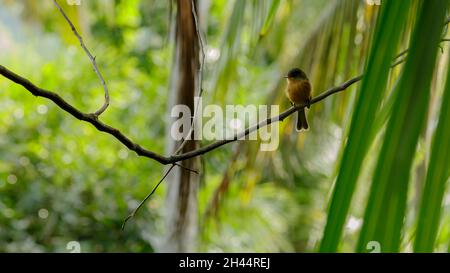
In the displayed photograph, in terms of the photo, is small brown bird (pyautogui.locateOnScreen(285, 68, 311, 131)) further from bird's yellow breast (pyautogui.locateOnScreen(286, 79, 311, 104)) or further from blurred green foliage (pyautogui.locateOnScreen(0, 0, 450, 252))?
blurred green foliage (pyautogui.locateOnScreen(0, 0, 450, 252))

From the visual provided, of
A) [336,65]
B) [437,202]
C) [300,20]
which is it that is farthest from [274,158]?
[437,202]

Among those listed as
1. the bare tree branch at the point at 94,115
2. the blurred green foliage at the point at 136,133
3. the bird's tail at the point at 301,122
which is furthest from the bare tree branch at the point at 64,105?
the bird's tail at the point at 301,122

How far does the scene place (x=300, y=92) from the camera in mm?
1531

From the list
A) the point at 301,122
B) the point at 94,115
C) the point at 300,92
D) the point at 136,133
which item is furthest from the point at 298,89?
the point at 136,133

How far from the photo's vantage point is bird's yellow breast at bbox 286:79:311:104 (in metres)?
1.52

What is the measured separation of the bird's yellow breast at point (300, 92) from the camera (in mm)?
1523

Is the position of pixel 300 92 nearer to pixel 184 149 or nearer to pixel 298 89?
pixel 298 89

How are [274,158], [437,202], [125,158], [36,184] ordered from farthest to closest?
[125,158], [36,184], [274,158], [437,202]

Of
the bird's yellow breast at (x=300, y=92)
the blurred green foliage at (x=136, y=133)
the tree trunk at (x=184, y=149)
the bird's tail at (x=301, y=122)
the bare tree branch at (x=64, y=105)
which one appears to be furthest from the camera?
the blurred green foliage at (x=136, y=133)

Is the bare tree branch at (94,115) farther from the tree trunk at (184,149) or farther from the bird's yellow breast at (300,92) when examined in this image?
the bird's yellow breast at (300,92)
